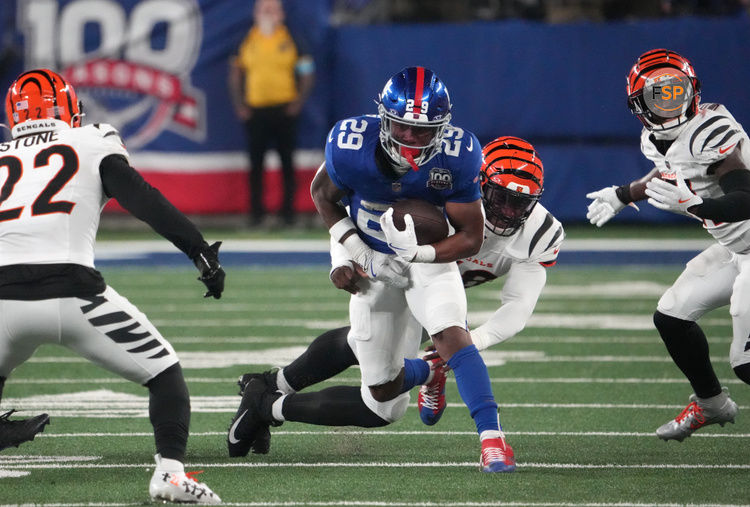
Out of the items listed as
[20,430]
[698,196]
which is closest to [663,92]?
[698,196]

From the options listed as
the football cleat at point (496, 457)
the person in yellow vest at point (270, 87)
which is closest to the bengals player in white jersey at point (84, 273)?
the football cleat at point (496, 457)

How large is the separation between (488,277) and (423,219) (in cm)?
71

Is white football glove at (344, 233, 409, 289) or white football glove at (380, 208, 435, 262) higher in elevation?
white football glove at (380, 208, 435, 262)

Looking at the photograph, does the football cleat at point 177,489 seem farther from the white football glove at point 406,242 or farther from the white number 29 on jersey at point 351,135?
the white number 29 on jersey at point 351,135

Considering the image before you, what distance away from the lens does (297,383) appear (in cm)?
440

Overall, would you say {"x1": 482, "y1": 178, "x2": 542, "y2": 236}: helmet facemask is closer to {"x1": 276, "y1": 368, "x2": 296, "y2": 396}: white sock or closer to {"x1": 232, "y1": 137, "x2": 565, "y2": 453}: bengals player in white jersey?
{"x1": 232, "y1": 137, "x2": 565, "y2": 453}: bengals player in white jersey

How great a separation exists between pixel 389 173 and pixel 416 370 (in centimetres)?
73

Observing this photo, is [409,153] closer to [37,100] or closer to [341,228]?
[341,228]

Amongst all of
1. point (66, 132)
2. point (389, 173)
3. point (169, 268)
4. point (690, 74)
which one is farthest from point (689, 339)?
point (169, 268)

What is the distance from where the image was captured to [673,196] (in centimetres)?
403

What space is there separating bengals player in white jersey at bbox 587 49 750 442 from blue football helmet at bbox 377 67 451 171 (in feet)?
2.71

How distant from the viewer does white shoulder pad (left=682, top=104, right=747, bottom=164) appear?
13.7 ft

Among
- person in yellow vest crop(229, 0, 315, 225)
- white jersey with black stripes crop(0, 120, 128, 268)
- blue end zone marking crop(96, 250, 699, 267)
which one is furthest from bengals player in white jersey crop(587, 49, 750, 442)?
person in yellow vest crop(229, 0, 315, 225)

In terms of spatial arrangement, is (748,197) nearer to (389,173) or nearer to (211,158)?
(389,173)
